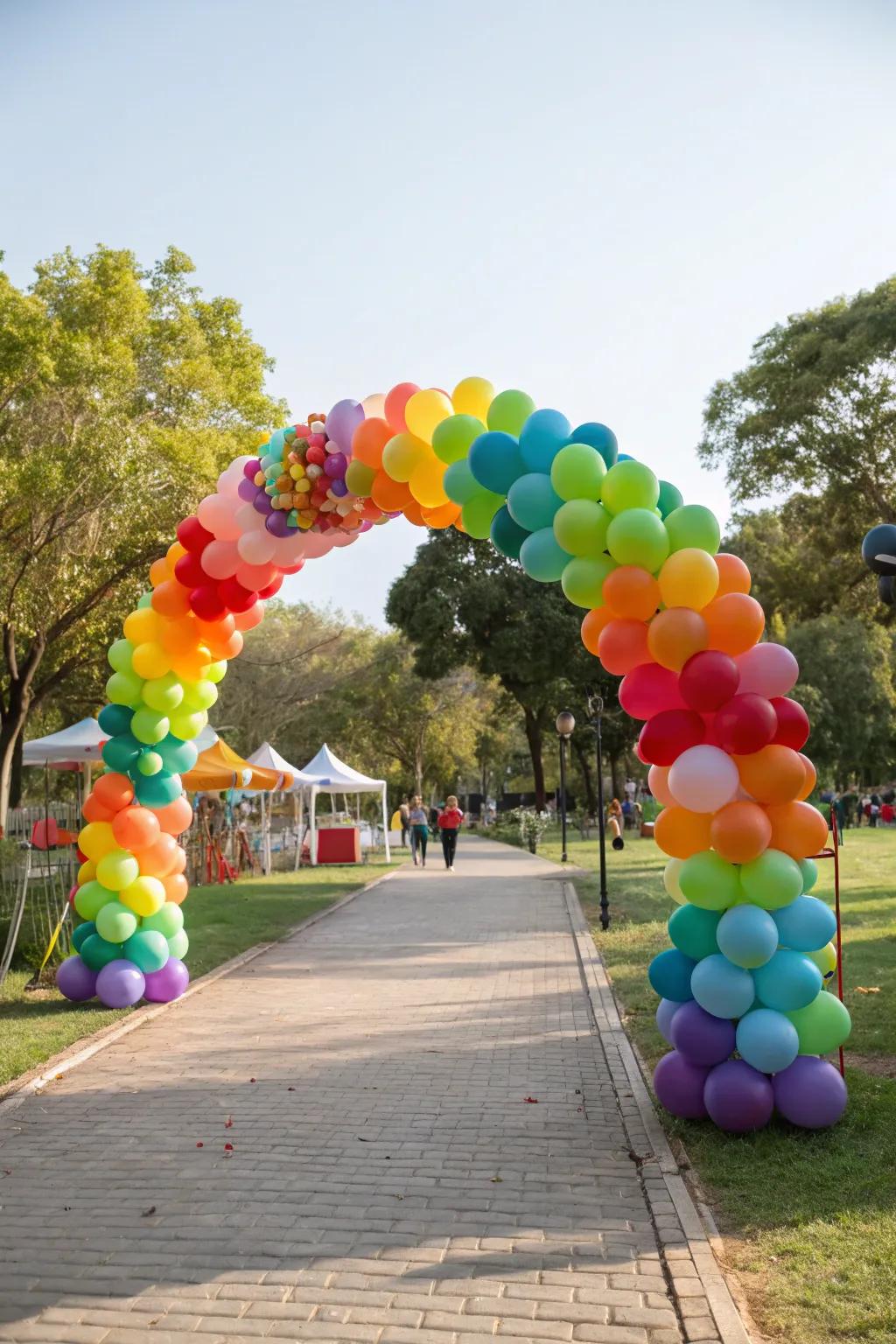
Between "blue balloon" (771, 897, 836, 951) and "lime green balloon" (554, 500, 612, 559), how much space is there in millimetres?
2275

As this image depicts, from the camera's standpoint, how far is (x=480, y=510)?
22.9 feet

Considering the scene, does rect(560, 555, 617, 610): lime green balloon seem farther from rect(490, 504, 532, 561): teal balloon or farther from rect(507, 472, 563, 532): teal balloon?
rect(490, 504, 532, 561): teal balloon

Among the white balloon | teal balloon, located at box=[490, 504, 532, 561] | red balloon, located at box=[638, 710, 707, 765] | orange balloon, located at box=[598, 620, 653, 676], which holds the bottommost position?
the white balloon

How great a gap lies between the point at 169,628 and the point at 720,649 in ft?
16.0

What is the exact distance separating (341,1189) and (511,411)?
4584 millimetres

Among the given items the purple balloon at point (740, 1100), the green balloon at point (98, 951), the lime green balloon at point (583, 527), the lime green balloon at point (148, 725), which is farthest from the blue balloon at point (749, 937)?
the green balloon at point (98, 951)

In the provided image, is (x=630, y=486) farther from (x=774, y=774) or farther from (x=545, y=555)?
(x=774, y=774)

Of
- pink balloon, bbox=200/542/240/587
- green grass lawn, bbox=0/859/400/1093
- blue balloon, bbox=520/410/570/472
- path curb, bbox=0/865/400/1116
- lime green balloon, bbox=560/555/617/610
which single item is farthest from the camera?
pink balloon, bbox=200/542/240/587

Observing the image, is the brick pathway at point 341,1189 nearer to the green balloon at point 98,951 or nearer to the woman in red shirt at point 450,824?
the green balloon at point 98,951

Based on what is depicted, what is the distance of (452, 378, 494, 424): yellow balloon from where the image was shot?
280 inches

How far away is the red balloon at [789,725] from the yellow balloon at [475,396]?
2.77m

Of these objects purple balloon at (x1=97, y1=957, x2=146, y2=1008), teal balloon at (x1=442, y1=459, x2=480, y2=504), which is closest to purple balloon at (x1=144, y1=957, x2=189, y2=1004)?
purple balloon at (x1=97, y1=957, x2=146, y2=1008)

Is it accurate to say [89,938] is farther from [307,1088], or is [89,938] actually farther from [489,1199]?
[489,1199]

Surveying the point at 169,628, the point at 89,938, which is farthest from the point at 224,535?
the point at 89,938
